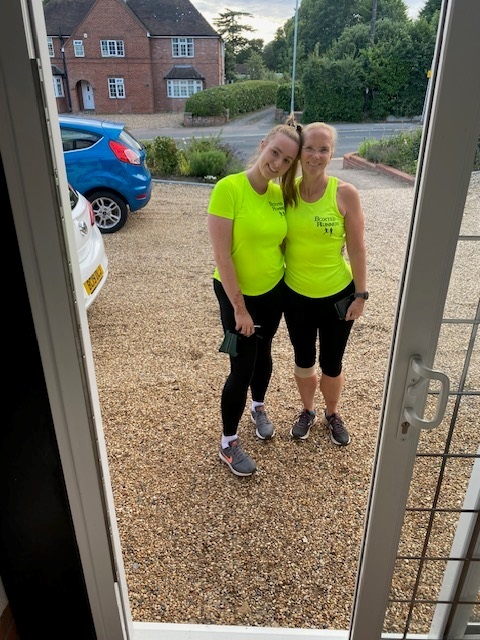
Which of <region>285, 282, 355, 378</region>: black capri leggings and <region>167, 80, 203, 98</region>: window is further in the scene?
<region>167, 80, 203, 98</region>: window

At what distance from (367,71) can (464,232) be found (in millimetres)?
4490

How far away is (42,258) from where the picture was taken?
0.94 meters

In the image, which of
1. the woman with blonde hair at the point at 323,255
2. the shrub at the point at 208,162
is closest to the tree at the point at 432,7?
the woman with blonde hair at the point at 323,255

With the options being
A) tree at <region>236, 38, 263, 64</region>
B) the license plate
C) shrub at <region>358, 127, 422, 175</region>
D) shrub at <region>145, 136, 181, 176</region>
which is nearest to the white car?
the license plate

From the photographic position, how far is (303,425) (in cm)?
252

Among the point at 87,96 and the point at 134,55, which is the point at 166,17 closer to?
the point at 134,55

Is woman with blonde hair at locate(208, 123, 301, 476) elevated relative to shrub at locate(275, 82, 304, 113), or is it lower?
lower

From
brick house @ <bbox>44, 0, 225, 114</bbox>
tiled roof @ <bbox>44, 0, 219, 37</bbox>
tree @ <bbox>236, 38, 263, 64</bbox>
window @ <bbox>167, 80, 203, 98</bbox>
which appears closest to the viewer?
tree @ <bbox>236, 38, 263, 64</bbox>

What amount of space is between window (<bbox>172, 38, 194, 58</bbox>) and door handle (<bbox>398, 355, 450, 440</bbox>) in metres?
11.5

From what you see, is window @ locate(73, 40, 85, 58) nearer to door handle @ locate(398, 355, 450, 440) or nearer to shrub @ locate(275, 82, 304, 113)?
shrub @ locate(275, 82, 304, 113)

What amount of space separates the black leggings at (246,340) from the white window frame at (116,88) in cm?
1074

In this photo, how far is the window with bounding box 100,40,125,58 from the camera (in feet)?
34.3

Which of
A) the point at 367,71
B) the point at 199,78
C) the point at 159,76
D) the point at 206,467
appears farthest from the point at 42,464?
the point at 159,76

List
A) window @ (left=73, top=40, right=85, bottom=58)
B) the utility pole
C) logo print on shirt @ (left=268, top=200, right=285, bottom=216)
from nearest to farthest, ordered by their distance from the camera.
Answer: logo print on shirt @ (left=268, top=200, right=285, bottom=216) → the utility pole → window @ (left=73, top=40, right=85, bottom=58)
